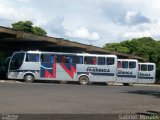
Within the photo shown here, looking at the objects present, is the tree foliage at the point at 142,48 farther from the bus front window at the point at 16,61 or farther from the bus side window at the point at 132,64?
the bus front window at the point at 16,61

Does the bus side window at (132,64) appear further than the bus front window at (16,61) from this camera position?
Yes

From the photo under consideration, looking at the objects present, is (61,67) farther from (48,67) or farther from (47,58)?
(47,58)

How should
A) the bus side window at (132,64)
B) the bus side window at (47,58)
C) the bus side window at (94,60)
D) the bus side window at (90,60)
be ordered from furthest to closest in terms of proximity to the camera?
the bus side window at (132,64) → the bus side window at (94,60) → the bus side window at (90,60) → the bus side window at (47,58)

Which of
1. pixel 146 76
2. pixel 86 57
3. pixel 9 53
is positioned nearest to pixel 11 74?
pixel 86 57

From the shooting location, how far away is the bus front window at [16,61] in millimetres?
35844

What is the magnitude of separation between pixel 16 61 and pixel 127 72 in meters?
10.4

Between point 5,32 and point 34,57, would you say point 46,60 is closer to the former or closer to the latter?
point 34,57

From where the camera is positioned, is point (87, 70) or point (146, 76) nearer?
point (87, 70)

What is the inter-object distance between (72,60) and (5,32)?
6238mm

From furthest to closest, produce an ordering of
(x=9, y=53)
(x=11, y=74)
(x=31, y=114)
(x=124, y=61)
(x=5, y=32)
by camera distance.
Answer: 1. (x=9, y=53)
2. (x=124, y=61)
3. (x=11, y=74)
4. (x=5, y=32)
5. (x=31, y=114)

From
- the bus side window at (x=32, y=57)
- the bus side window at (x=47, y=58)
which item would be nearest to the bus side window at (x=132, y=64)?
the bus side window at (x=47, y=58)

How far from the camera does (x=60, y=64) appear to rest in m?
36.4

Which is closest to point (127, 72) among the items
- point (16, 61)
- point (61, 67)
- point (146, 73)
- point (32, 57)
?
point (146, 73)

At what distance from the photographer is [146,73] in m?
43.6
